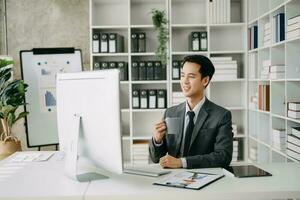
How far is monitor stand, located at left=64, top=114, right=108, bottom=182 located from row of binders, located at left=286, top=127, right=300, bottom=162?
2019 millimetres

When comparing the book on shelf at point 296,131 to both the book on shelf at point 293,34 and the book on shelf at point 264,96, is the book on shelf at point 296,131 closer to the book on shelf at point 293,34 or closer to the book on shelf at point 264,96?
the book on shelf at point 264,96

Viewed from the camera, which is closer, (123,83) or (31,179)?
(31,179)

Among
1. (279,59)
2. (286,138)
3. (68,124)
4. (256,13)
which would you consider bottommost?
(286,138)

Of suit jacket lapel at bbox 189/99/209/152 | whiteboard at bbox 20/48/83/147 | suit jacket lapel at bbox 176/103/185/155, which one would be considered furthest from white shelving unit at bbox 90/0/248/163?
suit jacket lapel at bbox 189/99/209/152

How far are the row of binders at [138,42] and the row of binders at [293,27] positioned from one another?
5.84ft

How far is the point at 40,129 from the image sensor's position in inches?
164

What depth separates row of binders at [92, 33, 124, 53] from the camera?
15.3 feet

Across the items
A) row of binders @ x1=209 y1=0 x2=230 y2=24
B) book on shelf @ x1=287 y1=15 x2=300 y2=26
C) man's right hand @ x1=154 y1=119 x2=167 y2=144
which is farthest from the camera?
row of binders @ x1=209 y1=0 x2=230 y2=24

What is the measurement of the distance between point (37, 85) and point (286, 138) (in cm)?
259

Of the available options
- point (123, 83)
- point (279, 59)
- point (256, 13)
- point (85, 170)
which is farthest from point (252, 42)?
point (85, 170)

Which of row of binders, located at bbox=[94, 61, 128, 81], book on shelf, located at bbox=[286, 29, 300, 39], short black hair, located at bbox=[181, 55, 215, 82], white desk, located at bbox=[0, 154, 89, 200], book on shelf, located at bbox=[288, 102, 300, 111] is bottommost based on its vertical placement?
white desk, located at bbox=[0, 154, 89, 200]

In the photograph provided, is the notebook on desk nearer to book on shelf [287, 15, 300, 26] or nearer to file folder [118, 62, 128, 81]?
book on shelf [287, 15, 300, 26]

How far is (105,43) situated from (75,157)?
9.61ft

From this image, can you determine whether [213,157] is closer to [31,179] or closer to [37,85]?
[31,179]
